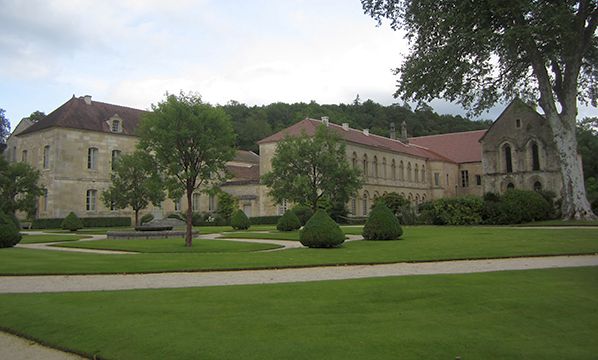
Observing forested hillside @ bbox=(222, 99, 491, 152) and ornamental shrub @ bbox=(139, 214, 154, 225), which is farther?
forested hillside @ bbox=(222, 99, 491, 152)

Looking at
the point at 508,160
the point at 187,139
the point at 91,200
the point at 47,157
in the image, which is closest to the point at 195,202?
the point at 91,200

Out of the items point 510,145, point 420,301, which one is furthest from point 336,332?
point 510,145

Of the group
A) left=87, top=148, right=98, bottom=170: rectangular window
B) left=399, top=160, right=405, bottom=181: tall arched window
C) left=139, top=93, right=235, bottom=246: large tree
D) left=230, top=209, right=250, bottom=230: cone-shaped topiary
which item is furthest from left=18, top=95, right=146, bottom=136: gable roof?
left=399, top=160, right=405, bottom=181: tall arched window

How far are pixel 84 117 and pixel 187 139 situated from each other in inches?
1250

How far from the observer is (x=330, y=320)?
6.37m

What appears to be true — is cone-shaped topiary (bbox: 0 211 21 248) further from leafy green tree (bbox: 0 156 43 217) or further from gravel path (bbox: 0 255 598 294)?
leafy green tree (bbox: 0 156 43 217)

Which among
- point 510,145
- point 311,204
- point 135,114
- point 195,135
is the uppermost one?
point 135,114

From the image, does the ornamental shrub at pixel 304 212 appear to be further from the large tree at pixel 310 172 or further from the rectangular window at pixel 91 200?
the rectangular window at pixel 91 200

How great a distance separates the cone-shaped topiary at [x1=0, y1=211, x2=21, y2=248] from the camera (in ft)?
66.8

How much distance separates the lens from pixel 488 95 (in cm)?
3042

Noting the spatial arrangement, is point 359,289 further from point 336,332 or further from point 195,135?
point 195,135

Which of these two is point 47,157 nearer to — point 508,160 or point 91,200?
point 91,200

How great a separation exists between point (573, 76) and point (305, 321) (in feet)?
91.3

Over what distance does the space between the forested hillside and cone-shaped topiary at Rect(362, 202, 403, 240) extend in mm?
56831
